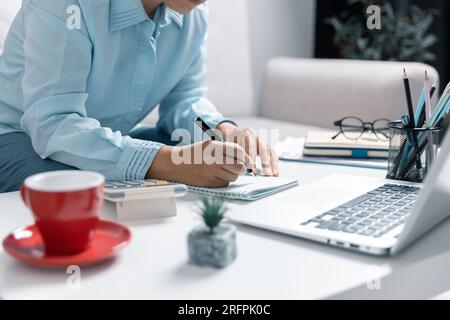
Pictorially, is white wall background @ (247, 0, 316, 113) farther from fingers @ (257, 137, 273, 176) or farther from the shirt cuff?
the shirt cuff

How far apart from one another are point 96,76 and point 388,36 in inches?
74.9

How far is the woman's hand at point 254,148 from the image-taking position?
90cm

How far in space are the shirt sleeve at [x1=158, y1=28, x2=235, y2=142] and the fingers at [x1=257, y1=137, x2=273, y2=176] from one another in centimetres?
27

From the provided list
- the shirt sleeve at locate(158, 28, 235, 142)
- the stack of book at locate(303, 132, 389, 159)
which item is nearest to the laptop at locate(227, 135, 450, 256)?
the stack of book at locate(303, 132, 389, 159)

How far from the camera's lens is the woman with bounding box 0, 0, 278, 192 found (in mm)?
828

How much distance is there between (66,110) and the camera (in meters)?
0.89

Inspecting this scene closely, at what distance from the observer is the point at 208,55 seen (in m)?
→ 1.96

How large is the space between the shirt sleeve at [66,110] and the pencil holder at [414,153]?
1.15 ft

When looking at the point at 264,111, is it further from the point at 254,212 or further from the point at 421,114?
the point at 254,212

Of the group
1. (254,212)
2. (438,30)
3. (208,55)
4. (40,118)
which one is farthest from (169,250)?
(438,30)

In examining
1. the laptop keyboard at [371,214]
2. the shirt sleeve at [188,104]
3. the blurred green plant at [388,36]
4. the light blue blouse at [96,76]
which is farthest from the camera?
the blurred green plant at [388,36]

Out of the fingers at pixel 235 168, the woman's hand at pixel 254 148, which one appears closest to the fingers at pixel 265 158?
the woman's hand at pixel 254 148

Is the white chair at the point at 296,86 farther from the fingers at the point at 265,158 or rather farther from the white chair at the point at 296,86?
the fingers at the point at 265,158

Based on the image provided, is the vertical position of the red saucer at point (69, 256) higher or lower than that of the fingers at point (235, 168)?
lower
